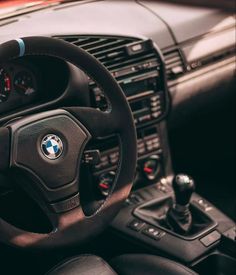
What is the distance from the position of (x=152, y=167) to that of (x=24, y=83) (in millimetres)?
588

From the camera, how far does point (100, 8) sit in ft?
6.40

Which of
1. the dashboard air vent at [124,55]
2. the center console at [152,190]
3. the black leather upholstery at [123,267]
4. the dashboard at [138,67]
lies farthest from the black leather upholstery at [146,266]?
the dashboard air vent at [124,55]

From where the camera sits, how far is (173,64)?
1.94m

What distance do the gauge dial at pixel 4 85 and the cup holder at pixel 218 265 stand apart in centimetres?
75

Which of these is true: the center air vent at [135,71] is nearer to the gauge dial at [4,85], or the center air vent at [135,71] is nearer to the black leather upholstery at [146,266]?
the gauge dial at [4,85]

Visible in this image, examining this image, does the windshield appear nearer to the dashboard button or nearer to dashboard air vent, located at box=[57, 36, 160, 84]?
dashboard air vent, located at box=[57, 36, 160, 84]

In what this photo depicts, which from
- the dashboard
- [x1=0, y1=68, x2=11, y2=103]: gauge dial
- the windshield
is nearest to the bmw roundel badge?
the dashboard

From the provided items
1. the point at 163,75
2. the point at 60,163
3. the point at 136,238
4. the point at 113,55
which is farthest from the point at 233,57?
the point at 60,163

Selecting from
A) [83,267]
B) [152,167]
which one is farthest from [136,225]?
[83,267]

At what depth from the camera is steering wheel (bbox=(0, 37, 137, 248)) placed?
1.27m

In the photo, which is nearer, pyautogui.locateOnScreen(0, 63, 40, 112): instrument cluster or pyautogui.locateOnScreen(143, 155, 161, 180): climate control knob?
pyautogui.locateOnScreen(0, 63, 40, 112): instrument cluster

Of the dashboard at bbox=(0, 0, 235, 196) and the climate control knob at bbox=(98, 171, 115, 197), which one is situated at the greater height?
the dashboard at bbox=(0, 0, 235, 196)

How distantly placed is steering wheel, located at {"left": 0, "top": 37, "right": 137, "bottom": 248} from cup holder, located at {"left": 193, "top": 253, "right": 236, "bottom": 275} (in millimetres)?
403

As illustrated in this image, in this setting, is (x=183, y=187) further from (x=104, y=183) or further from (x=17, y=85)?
(x=17, y=85)
